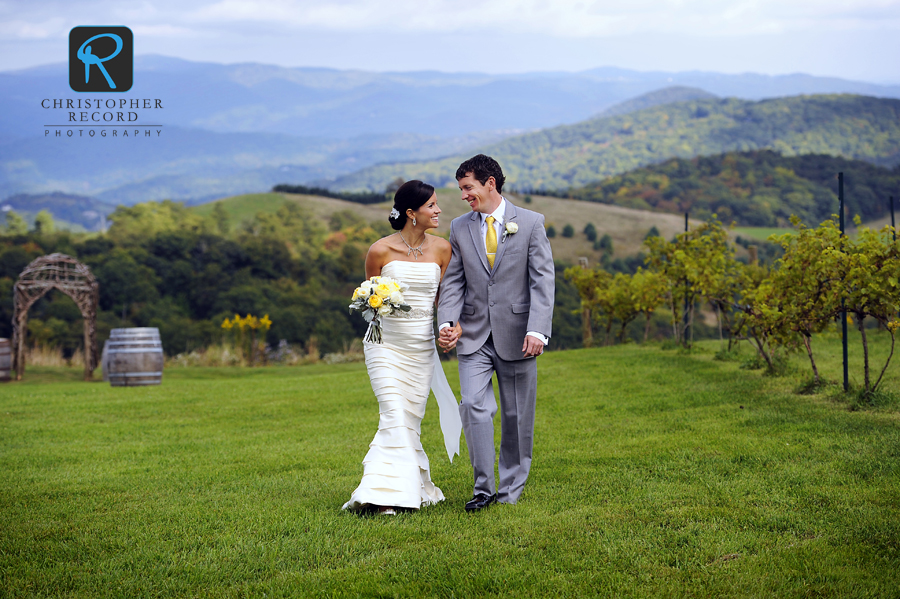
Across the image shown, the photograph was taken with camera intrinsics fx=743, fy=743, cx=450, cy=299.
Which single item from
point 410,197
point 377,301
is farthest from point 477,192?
point 377,301

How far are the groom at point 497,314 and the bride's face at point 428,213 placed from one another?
0.18 meters

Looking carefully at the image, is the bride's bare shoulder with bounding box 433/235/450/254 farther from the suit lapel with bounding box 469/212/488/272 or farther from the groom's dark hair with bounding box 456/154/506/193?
the groom's dark hair with bounding box 456/154/506/193

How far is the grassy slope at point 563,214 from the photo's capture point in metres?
71.8

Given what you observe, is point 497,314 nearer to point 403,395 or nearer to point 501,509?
point 403,395

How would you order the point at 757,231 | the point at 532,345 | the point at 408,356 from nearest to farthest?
the point at 532,345
the point at 408,356
the point at 757,231

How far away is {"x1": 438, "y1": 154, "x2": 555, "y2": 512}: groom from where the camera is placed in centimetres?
512

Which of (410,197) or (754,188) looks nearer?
(410,197)

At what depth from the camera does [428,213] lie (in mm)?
5336

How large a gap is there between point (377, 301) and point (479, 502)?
1.54m

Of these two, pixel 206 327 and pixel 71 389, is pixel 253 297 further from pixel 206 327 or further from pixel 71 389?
pixel 71 389

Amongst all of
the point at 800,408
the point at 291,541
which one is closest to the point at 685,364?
the point at 800,408

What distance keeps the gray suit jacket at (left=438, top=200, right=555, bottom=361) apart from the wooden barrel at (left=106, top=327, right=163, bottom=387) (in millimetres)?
10425

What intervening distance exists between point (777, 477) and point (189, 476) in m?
4.72

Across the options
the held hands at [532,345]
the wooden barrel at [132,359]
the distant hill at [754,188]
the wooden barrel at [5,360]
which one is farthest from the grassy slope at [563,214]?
the held hands at [532,345]
